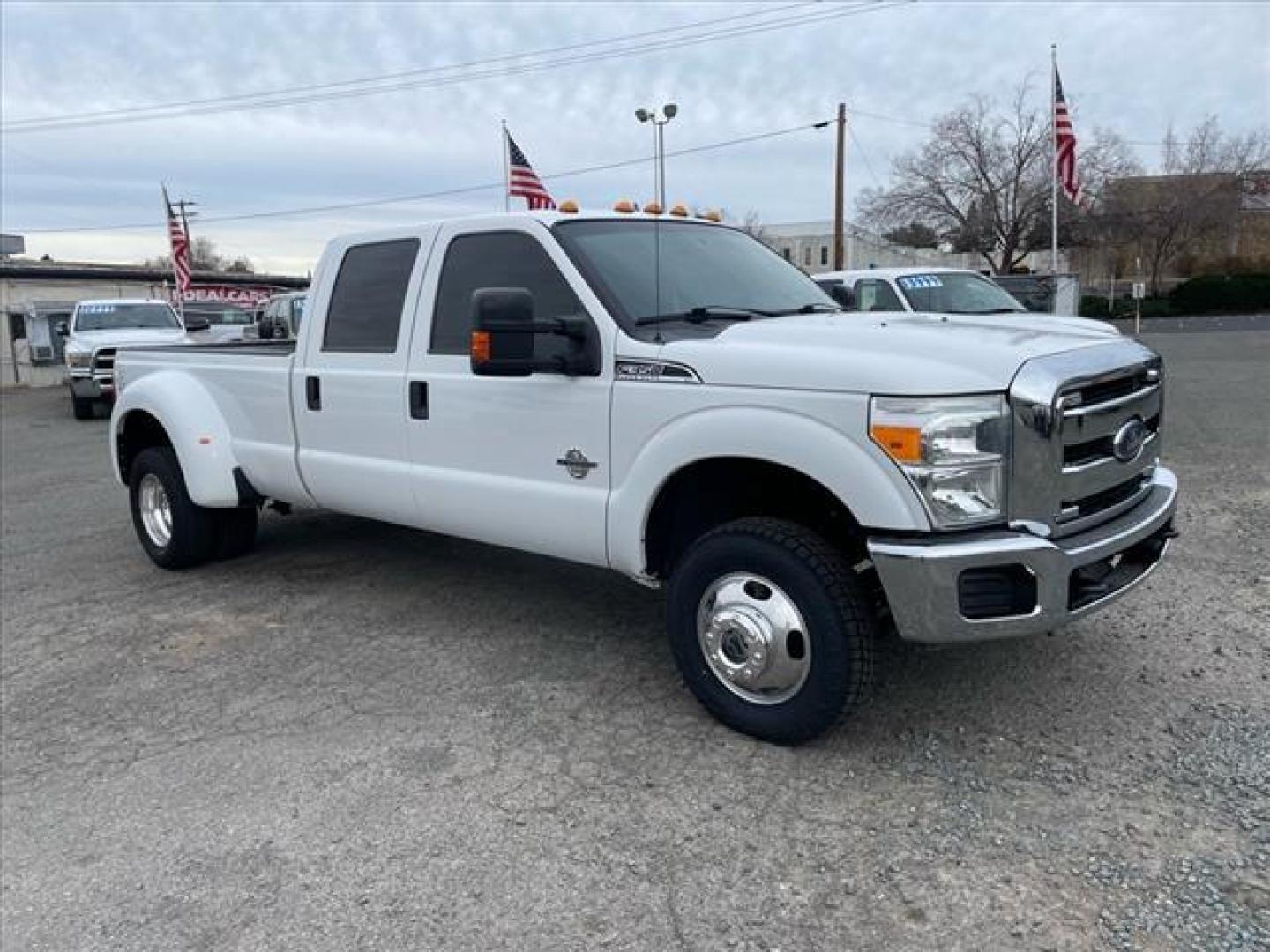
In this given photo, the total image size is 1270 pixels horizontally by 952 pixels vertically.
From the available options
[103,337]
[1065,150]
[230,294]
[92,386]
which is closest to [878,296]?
[1065,150]

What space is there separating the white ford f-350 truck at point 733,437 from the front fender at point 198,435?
613 mm

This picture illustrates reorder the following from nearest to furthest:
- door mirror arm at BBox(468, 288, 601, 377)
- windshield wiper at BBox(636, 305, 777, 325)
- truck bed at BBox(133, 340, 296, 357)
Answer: door mirror arm at BBox(468, 288, 601, 377)
windshield wiper at BBox(636, 305, 777, 325)
truck bed at BBox(133, 340, 296, 357)

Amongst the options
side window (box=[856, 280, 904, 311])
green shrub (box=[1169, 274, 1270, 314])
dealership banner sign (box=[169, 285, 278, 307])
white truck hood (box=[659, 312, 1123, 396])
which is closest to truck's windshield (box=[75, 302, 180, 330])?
side window (box=[856, 280, 904, 311])

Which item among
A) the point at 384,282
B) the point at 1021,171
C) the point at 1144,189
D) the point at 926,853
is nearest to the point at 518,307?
the point at 384,282

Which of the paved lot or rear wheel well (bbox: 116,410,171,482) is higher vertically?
rear wheel well (bbox: 116,410,171,482)

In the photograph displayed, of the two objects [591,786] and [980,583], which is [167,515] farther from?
[980,583]

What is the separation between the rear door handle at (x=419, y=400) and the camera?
185 inches

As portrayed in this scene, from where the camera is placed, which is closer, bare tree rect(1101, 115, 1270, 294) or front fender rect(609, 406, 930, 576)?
front fender rect(609, 406, 930, 576)

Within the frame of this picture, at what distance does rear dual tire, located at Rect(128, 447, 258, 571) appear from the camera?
242 inches

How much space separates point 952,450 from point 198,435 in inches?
178

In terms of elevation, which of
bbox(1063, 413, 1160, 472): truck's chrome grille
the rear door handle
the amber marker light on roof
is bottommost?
bbox(1063, 413, 1160, 472): truck's chrome grille

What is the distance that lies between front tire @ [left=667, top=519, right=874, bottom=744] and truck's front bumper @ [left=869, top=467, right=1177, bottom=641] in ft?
0.74

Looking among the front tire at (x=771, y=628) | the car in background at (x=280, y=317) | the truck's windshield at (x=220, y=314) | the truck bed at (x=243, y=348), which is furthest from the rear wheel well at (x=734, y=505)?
the truck's windshield at (x=220, y=314)

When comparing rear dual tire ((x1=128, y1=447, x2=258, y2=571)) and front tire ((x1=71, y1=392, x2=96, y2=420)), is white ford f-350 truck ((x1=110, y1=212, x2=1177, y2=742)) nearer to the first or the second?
rear dual tire ((x1=128, y1=447, x2=258, y2=571))
